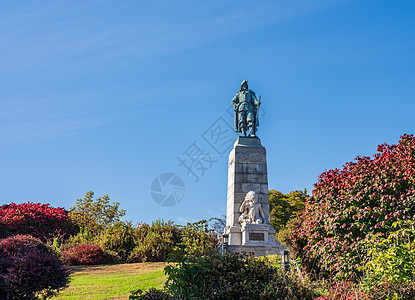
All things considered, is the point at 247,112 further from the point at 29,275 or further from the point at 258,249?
the point at 29,275

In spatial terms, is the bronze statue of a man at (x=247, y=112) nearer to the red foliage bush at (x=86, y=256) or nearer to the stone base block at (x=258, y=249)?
the stone base block at (x=258, y=249)

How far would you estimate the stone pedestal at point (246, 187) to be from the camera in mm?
14647

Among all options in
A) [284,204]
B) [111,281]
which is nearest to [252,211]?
[111,281]

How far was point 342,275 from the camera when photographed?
10000mm

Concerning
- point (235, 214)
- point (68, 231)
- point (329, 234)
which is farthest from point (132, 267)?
point (68, 231)

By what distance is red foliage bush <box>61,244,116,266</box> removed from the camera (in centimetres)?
1366

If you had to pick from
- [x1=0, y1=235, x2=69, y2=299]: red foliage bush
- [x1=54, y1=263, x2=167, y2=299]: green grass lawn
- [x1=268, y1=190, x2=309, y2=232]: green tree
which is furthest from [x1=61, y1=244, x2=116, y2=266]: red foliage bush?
[x1=268, y1=190, x2=309, y2=232]: green tree

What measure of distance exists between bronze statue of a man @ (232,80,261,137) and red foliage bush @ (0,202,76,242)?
28.2ft

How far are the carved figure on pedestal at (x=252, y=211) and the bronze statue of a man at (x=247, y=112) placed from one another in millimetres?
2995

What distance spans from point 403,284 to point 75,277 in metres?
7.80

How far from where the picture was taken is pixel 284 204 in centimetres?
2509

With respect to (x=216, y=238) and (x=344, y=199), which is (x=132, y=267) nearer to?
(x=216, y=238)

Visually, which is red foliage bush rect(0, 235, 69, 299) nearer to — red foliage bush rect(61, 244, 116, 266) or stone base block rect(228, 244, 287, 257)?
red foliage bush rect(61, 244, 116, 266)

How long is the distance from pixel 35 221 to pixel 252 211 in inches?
382
